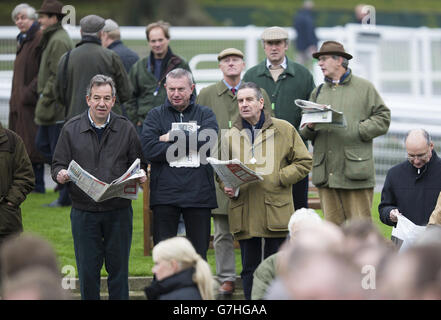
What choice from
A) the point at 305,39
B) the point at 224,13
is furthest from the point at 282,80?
the point at 224,13

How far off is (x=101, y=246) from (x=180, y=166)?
3.12 feet

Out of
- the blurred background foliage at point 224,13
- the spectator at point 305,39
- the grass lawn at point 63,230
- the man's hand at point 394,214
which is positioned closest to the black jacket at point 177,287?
the man's hand at point 394,214

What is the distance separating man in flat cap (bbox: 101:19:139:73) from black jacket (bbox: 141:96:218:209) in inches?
137

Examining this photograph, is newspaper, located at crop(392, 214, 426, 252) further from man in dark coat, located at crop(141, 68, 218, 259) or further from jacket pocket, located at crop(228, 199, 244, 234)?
man in dark coat, located at crop(141, 68, 218, 259)

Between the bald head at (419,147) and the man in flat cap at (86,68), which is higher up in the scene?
the man in flat cap at (86,68)

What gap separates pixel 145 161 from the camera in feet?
27.8

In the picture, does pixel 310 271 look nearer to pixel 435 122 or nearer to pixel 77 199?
pixel 77 199

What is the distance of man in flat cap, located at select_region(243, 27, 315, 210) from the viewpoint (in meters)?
9.91

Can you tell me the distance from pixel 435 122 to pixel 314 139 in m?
7.92

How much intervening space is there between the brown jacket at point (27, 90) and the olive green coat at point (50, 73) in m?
0.32

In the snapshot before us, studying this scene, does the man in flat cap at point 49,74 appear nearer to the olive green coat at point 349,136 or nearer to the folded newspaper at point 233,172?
the olive green coat at point 349,136

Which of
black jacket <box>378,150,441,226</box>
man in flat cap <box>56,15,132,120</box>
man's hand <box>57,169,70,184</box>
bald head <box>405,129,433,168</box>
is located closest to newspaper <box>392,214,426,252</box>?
black jacket <box>378,150,441,226</box>

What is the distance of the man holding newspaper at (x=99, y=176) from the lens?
27.0 feet
